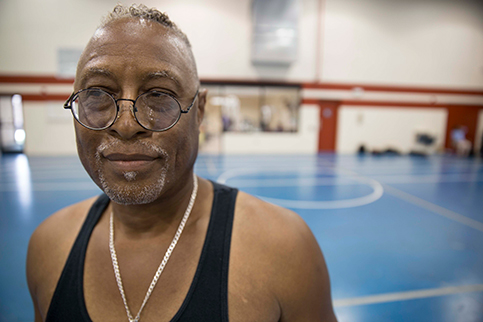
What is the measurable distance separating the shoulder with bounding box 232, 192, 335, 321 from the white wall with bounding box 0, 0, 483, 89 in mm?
10950

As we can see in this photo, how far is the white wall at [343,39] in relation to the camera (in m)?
10.2

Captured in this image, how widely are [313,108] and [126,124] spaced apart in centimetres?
1208

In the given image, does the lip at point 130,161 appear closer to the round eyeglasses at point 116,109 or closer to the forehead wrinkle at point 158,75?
the round eyeglasses at point 116,109

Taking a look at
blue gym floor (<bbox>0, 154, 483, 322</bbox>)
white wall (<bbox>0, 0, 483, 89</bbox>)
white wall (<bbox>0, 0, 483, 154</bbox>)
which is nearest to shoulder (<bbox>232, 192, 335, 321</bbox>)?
blue gym floor (<bbox>0, 154, 483, 322</bbox>)

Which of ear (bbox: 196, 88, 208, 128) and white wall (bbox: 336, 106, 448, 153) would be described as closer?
ear (bbox: 196, 88, 208, 128)

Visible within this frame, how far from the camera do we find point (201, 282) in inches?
37.5

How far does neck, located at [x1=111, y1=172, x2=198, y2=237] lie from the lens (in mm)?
1053

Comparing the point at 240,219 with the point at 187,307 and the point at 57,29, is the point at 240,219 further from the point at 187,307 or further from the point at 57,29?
the point at 57,29

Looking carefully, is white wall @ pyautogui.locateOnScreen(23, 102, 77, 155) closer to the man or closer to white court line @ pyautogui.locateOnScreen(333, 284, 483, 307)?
the man

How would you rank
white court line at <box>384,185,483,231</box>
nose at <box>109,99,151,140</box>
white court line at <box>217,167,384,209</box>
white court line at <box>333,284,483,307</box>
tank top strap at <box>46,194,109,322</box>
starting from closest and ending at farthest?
nose at <box>109,99,151,140</box> → tank top strap at <box>46,194,109,322</box> → white court line at <box>333,284,483,307</box> → white court line at <box>384,185,483,231</box> → white court line at <box>217,167,384,209</box>

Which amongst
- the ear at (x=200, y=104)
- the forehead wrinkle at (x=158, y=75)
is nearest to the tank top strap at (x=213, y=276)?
the ear at (x=200, y=104)

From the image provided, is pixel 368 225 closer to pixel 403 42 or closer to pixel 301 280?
pixel 301 280

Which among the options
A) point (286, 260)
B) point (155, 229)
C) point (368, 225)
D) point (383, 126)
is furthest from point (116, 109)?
point (383, 126)

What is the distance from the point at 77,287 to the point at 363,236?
11.4ft
